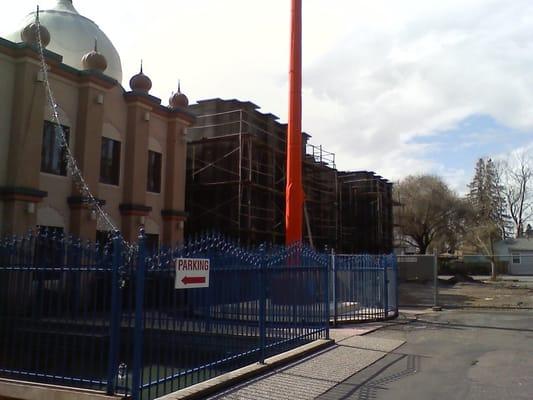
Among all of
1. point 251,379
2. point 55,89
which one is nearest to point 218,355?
point 251,379

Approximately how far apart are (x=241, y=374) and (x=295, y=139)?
1553 cm

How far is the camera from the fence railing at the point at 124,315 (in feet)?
22.1

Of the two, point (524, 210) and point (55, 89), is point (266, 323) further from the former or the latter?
point (524, 210)

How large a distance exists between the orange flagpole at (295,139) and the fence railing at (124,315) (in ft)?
42.0

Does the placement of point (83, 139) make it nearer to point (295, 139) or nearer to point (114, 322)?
point (295, 139)

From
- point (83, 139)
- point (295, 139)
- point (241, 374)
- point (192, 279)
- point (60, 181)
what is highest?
point (295, 139)

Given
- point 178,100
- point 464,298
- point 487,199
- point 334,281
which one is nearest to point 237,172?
point 178,100

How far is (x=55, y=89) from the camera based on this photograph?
1861cm

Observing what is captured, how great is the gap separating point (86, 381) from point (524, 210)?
238 ft

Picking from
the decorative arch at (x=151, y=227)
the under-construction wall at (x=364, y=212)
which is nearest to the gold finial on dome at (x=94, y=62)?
the decorative arch at (x=151, y=227)

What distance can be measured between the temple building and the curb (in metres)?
10.3

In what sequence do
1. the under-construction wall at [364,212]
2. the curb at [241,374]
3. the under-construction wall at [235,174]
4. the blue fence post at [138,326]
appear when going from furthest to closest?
the under-construction wall at [364,212], the under-construction wall at [235,174], the curb at [241,374], the blue fence post at [138,326]

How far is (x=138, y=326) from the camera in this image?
21.6ft

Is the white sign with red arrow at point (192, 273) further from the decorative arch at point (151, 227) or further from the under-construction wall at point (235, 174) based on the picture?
the under-construction wall at point (235, 174)
